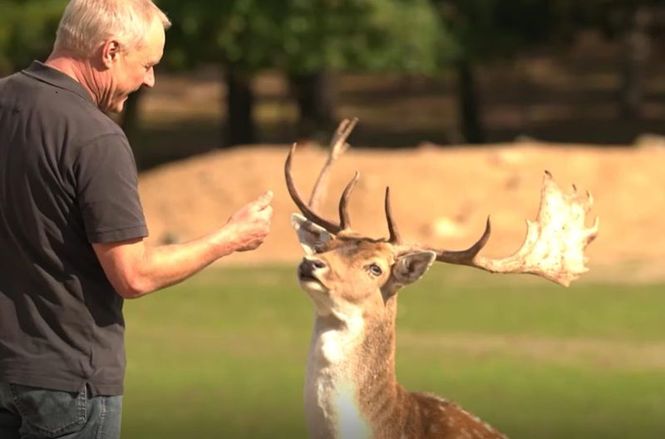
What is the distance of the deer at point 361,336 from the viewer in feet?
19.7

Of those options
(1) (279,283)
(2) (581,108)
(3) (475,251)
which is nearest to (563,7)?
(2) (581,108)

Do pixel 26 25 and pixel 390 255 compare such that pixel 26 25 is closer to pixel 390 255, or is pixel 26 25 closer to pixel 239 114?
pixel 239 114

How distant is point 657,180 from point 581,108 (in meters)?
22.3

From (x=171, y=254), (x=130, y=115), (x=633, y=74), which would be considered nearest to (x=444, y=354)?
(x=171, y=254)

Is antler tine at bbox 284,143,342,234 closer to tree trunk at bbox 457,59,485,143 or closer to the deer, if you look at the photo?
the deer

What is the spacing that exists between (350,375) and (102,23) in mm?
1744

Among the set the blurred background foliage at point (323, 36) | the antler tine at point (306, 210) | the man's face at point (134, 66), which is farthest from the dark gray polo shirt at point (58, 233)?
the blurred background foliage at point (323, 36)

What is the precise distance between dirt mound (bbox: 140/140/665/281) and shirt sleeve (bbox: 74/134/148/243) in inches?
678

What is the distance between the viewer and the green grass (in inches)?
475

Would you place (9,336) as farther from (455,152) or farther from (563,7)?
(563,7)

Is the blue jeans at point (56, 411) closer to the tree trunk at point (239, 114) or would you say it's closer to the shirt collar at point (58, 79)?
the shirt collar at point (58, 79)

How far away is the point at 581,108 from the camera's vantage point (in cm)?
4647

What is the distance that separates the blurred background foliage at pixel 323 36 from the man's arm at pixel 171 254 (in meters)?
23.2

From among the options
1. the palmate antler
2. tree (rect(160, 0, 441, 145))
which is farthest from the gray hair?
tree (rect(160, 0, 441, 145))
